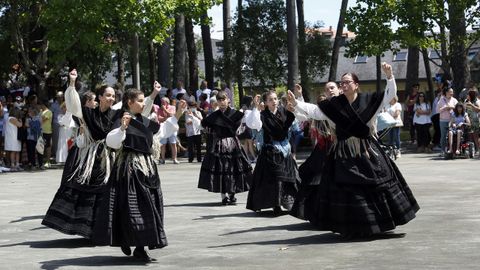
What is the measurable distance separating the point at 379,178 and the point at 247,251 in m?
1.65

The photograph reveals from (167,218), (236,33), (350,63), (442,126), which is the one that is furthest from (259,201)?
(350,63)

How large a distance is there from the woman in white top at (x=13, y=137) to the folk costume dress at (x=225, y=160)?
1134 cm

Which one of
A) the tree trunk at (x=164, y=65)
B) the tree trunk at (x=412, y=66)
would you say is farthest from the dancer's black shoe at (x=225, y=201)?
the tree trunk at (x=412, y=66)

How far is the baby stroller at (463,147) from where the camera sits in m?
25.9

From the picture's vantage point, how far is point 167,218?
14.8 metres

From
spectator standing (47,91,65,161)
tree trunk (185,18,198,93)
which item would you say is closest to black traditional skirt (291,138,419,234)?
spectator standing (47,91,65,161)

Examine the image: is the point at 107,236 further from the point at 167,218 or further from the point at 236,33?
the point at 236,33

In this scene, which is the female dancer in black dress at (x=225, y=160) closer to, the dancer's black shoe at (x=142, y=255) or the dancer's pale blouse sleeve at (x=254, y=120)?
the dancer's pale blouse sleeve at (x=254, y=120)

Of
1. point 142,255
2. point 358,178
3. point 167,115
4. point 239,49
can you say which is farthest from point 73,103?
point 239,49

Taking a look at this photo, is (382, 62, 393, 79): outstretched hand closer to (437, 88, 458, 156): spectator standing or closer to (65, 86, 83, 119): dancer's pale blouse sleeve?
(65, 86, 83, 119): dancer's pale blouse sleeve

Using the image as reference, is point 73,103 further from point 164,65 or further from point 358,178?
point 164,65

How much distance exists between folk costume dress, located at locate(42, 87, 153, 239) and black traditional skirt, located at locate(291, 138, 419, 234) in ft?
8.46

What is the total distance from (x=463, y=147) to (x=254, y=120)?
12368mm

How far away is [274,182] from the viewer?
14.7 meters
